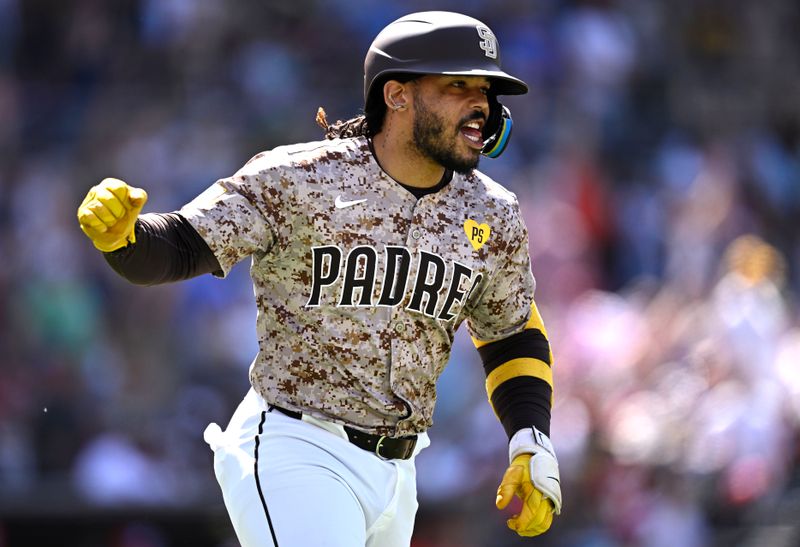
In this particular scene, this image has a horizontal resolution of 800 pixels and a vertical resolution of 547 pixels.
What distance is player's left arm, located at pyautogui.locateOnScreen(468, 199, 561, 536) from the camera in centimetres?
428

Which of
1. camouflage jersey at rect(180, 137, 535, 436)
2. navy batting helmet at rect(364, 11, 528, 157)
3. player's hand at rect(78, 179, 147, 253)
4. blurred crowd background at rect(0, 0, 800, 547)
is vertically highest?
navy batting helmet at rect(364, 11, 528, 157)

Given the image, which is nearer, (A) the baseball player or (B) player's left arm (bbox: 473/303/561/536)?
(A) the baseball player

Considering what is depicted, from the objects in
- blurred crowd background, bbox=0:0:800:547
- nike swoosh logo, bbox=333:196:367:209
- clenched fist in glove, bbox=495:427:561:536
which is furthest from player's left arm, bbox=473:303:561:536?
blurred crowd background, bbox=0:0:800:547

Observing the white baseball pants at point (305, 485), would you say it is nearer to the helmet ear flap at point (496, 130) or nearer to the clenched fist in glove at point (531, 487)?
the clenched fist in glove at point (531, 487)

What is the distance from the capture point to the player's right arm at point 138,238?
3.64m

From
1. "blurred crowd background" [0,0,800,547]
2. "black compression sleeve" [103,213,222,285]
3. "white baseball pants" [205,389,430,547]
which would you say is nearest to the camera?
"black compression sleeve" [103,213,222,285]

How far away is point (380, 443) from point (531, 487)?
44 cm

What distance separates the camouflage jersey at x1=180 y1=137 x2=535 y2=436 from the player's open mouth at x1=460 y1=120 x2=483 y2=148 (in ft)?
0.62

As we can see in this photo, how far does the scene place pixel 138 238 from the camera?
3805 millimetres

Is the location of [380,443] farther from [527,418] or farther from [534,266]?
[534,266]

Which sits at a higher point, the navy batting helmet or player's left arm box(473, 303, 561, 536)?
the navy batting helmet

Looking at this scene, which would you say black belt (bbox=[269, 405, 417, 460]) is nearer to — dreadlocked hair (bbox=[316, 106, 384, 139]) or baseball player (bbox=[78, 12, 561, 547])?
baseball player (bbox=[78, 12, 561, 547])

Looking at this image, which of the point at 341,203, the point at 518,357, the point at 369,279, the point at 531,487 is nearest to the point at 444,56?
the point at 341,203

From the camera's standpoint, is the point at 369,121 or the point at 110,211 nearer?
the point at 110,211
